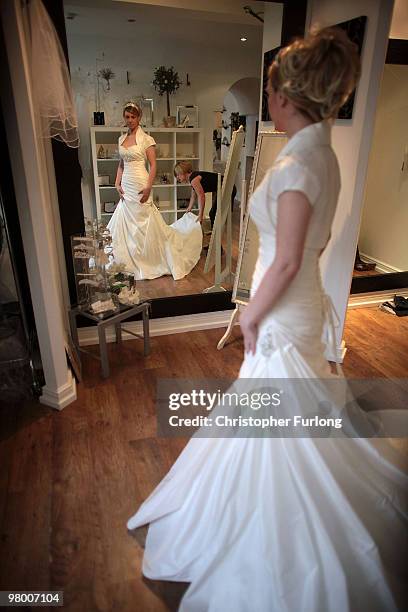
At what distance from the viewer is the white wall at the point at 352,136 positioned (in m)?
2.23

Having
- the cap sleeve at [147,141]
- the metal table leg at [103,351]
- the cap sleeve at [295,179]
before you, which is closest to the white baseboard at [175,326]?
the metal table leg at [103,351]

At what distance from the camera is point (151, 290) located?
3262 mm

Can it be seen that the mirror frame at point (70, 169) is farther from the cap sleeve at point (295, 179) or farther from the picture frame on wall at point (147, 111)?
the cap sleeve at point (295, 179)

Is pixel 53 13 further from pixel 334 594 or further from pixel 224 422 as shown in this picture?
pixel 334 594

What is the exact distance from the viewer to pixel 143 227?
329cm

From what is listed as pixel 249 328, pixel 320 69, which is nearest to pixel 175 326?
pixel 249 328

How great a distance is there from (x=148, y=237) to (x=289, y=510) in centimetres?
252

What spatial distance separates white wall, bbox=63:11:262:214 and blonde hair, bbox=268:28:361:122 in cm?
199

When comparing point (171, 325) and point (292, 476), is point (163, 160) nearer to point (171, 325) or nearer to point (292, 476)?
point (171, 325)

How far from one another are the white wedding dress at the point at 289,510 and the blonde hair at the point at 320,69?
0.26 ft

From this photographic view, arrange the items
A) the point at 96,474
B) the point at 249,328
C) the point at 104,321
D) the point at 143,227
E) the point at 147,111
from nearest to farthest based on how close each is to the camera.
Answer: the point at 249,328 → the point at 96,474 → the point at 104,321 → the point at 147,111 → the point at 143,227

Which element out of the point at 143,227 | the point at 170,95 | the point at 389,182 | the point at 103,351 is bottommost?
the point at 103,351

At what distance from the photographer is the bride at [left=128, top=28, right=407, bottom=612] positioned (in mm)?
1033

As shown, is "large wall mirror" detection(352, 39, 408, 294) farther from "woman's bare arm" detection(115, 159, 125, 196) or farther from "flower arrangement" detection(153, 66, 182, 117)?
"woman's bare arm" detection(115, 159, 125, 196)
